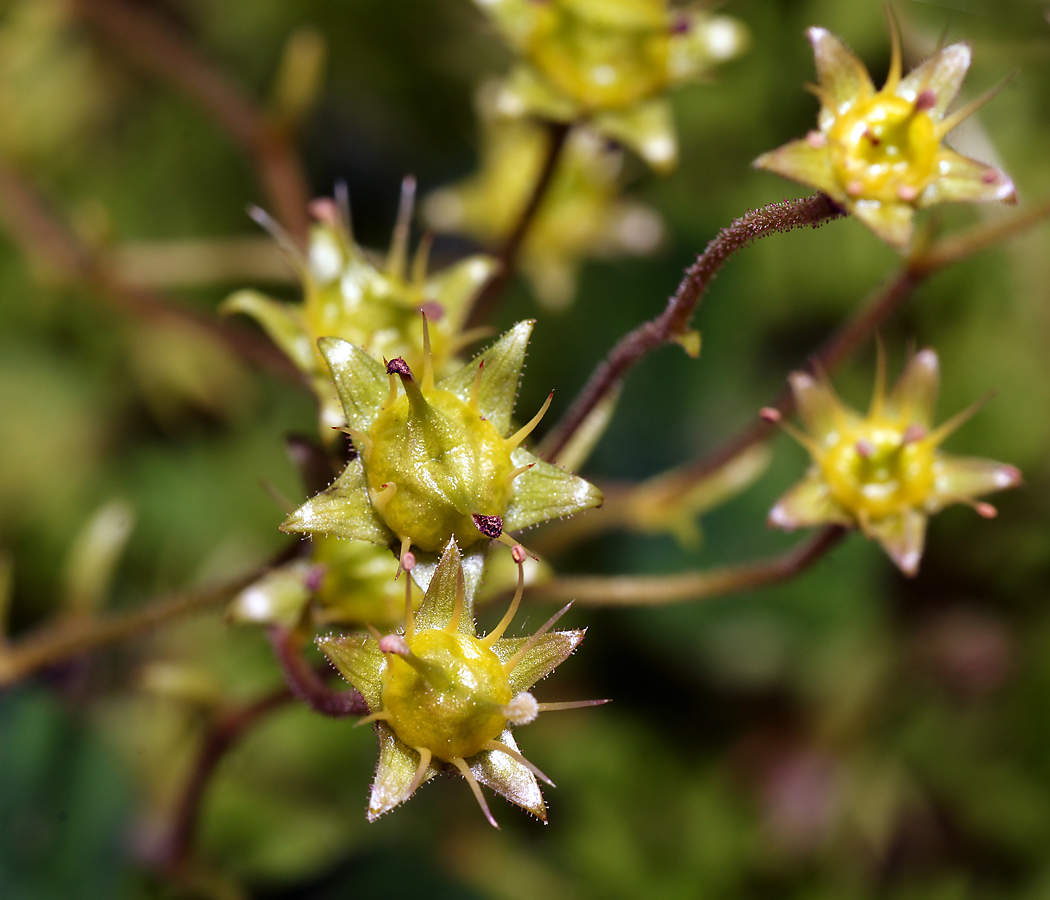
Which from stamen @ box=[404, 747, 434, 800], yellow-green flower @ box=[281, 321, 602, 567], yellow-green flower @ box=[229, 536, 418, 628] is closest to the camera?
stamen @ box=[404, 747, 434, 800]

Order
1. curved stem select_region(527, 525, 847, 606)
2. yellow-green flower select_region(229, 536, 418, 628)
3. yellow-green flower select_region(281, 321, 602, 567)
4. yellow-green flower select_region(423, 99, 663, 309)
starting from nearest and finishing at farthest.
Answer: yellow-green flower select_region(281, 321, 602, 567), yellow-green flower select_region(229, 536, 418, 628), curved stem select_region(527, 525, 847, 606), yellow-green flower select_region(423, 99, 663, 309)

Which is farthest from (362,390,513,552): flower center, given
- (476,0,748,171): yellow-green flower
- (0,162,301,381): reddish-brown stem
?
(0,162,301,381): reddish-brown stem

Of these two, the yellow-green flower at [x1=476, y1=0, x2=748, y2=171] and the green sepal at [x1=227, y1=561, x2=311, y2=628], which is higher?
A: the yellow-green flower at [x1=476, y1=0, x2=748, y2=171]

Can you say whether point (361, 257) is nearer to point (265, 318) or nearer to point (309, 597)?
point (265, 318)

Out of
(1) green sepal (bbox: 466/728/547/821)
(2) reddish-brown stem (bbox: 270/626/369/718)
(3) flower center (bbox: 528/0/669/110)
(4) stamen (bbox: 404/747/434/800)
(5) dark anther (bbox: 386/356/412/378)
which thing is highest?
(3) flower center (bbox: 528/0/669/110)

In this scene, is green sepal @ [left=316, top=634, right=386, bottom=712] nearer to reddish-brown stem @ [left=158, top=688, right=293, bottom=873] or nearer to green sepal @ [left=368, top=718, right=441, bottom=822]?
green sepal @ [left=368, top=718, right=441, bottom=822]

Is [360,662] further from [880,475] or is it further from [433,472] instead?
[880,475]

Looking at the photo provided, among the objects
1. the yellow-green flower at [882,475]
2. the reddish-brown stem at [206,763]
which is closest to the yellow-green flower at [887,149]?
the yellow-green flower at [882,475]
